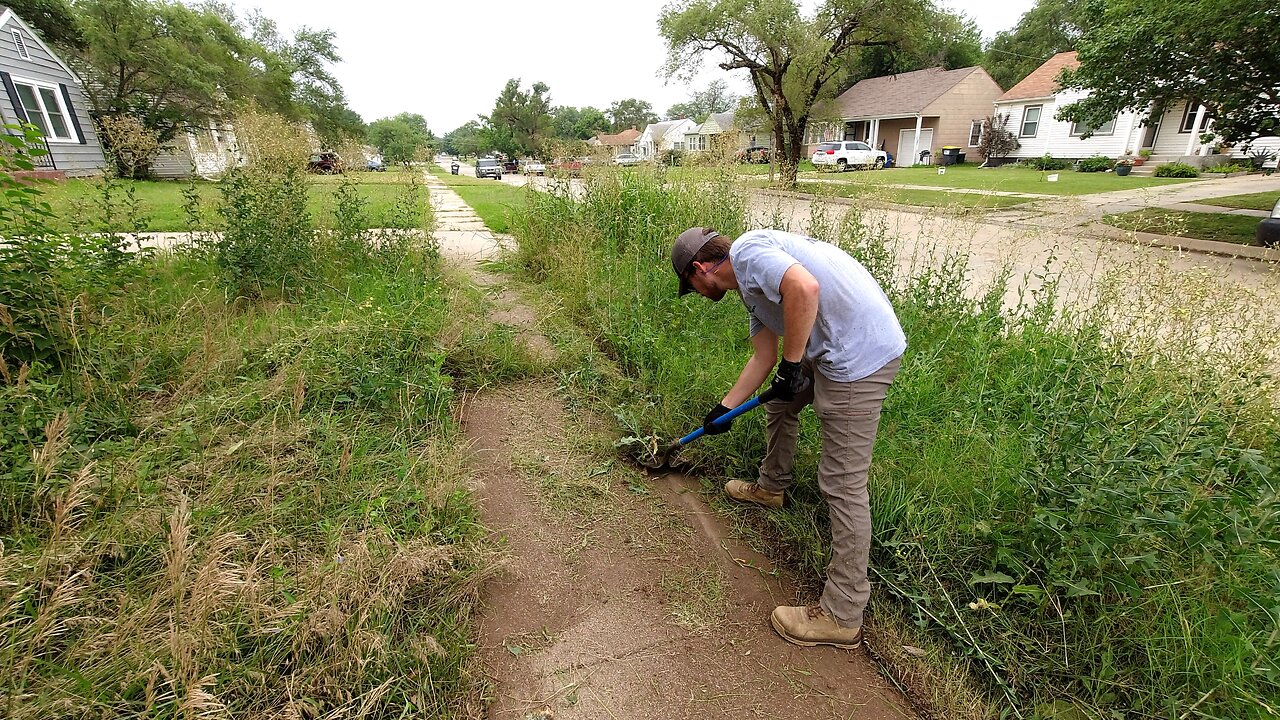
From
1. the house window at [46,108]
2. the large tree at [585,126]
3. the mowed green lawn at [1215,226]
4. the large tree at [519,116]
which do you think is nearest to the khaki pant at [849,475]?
the mowed green lawn at [1215,226]

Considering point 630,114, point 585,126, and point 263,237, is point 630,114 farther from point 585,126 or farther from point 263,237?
point 263,237

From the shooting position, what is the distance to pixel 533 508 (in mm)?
2637

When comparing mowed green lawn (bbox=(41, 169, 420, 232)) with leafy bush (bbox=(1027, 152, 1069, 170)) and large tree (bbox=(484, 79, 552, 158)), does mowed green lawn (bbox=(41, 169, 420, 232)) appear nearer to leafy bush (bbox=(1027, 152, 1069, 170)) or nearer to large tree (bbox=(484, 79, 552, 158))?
leafy bush (bbox=(1027, 152, 1069, 170))

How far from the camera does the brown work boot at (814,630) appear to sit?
6.42ft

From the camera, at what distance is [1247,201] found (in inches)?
433

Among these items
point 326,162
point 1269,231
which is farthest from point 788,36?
point 326,162

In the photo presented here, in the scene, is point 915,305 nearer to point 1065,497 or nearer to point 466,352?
point 1065,497

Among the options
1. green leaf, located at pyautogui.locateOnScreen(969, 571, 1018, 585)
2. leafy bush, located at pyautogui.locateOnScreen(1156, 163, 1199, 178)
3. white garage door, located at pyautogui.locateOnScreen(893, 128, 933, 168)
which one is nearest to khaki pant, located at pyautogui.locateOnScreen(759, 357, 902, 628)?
green leaf, located at pyautogui.locateOnScreen(969, 571, 1018, 585)

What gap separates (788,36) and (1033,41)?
37.0 meters

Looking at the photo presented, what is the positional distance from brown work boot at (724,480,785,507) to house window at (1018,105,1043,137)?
3195cm

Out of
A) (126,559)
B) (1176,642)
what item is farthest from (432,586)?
(1176,642)

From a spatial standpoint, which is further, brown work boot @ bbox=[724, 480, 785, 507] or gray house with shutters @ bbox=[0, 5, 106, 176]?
gray house with shutters @ bbox=[0, 5, 106, 176]

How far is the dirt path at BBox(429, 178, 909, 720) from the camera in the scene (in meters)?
1.78

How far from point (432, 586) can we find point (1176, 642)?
7.94 feet
